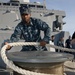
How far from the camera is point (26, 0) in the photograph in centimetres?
2562

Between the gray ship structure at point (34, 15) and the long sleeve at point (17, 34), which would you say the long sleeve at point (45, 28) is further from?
the gray ship structure at point (34, 15)

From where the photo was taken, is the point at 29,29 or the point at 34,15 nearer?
the point at 29,29

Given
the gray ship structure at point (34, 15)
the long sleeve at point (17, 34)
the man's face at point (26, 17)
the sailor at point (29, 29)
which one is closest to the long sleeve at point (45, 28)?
the sailor at point (29, 29)

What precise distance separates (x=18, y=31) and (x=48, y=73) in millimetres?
1065

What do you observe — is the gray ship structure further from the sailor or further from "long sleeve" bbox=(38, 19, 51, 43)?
"long sleeve" bbox=(38, 19, 51, 43)

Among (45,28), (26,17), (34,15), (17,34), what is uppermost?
(26,17)

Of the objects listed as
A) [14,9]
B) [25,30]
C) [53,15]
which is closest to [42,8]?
[53,15]

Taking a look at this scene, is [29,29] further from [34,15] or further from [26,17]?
Answer: [34,15]

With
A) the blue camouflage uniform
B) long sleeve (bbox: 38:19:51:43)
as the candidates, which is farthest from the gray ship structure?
long sleeve (bbox: 38:19:51:43)

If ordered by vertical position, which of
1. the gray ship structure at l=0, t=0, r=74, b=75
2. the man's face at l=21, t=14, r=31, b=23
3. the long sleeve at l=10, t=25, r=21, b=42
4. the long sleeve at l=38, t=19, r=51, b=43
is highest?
the man's face at l=21, t=14, r=31, b=23

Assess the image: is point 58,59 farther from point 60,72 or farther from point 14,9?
point 14,9

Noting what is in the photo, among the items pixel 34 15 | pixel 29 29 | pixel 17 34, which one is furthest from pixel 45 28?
pixel 34 15

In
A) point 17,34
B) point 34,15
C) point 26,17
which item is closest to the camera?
point 26,17

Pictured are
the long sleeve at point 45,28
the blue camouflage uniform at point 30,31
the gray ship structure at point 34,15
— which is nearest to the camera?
the long sleeve at point 45,28
